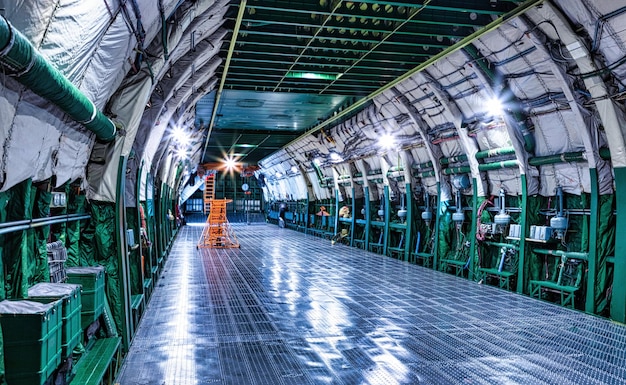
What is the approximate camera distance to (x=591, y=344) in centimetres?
681

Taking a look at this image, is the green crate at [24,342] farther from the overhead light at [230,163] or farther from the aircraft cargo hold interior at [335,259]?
the overhead light at [230,163]

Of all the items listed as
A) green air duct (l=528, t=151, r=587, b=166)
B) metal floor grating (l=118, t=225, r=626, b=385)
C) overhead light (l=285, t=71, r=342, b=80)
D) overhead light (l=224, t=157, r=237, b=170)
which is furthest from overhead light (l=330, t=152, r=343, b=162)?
overhead light (l=224, t=157, r=237, b=170)

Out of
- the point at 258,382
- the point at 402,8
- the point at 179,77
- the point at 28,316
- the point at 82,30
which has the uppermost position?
the point at 402,8

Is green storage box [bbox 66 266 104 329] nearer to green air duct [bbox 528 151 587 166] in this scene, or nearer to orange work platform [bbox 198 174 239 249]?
green air duct [bbox 528 151 587 166]

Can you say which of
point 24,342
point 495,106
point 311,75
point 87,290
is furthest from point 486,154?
point 24,342

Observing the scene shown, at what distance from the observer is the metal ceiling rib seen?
772 cm

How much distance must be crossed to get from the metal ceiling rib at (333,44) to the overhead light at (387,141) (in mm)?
1668

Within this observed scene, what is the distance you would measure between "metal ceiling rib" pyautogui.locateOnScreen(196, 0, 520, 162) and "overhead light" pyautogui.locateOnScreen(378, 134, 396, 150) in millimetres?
1668

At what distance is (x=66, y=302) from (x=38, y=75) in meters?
1.89

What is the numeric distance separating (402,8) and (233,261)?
10104mm

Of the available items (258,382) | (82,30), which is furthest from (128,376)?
(82,30)

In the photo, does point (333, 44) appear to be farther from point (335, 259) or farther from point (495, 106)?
point (335, 259)

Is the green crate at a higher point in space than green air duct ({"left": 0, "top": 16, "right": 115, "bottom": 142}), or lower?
lower

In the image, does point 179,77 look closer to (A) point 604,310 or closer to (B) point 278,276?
(B) point 278,276
